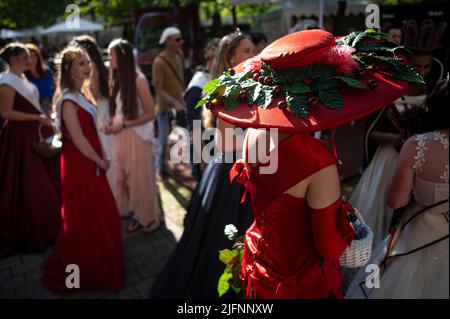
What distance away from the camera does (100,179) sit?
3324 millimetres

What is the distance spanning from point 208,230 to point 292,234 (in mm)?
1206

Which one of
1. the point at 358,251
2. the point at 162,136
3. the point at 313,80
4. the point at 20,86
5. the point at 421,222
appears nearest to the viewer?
the point at 313,80

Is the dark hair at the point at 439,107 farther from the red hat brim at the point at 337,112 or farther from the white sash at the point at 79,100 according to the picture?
the white sash at the point at 79,100

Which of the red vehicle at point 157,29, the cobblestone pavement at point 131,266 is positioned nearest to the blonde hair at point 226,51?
the cobblestone pavement at point 131,266

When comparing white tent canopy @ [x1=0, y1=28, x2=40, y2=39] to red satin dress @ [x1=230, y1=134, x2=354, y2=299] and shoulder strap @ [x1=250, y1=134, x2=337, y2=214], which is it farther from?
shoulder strap @ [x1=250, y1=134, x2=337, y2=214]

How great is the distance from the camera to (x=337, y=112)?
129 centimetres

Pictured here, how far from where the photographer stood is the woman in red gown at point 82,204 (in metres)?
3.07

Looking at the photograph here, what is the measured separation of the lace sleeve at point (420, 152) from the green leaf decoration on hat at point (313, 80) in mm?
920

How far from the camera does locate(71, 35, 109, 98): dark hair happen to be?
3.44 m

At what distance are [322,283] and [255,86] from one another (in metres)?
0.98

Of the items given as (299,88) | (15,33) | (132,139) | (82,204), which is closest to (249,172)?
(299,88)

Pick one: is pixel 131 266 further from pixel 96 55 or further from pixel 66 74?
pixel 96 55
